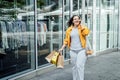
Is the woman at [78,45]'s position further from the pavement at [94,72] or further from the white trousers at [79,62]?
the pavement at [94,72]

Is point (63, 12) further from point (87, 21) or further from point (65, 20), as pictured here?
point (87, 21)

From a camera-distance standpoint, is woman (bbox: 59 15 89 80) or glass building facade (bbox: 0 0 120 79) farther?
glass building facade (bbox: 0 0 120 79)

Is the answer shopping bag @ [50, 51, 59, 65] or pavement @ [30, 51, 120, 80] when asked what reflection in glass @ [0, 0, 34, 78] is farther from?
shopping bag @ [50, 51, 59, 65]

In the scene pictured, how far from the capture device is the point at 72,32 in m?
8.62

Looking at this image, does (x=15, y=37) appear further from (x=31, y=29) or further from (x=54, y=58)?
(x=54, y=58)

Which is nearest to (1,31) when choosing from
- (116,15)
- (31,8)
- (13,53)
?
(13,53)

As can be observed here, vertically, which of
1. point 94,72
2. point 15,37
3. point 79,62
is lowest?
point 94,72

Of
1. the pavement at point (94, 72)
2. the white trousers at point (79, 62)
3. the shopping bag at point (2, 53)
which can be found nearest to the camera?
the white trousers at point (79, 62)

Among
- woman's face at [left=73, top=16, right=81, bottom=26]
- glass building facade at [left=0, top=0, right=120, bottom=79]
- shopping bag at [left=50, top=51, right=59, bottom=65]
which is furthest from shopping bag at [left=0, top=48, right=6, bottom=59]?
woman's face at [left=73, top=16, right=81, bottom=26]

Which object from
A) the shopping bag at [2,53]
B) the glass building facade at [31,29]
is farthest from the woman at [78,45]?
the glass building facade at [31,29]

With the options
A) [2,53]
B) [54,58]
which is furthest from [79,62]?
[2,53]

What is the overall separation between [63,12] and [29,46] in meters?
2.88

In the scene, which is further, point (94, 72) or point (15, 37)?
point (94, 72)

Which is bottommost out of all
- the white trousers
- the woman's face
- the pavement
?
the pavement
